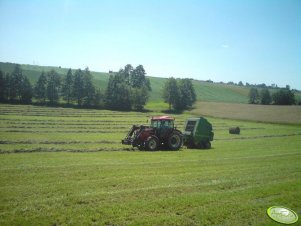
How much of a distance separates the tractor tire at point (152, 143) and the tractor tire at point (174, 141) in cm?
98

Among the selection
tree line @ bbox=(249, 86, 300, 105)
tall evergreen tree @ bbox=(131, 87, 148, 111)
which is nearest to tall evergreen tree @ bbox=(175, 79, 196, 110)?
tall evergreen tree @ bbox=(131, 87, 148, 111)

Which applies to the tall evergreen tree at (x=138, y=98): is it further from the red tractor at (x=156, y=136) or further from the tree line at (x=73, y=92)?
the red tractor at (x=156, y=136)

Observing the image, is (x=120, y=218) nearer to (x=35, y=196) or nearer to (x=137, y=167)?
(x=35, y=196)

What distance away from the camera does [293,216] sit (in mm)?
8492

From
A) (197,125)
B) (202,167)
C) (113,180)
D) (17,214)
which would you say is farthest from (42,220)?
(197,125)

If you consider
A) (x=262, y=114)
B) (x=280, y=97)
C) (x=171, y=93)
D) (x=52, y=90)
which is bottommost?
(x=262, y=114)

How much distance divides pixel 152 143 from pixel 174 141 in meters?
1.87

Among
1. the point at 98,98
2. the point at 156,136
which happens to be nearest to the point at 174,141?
the point at 156,136

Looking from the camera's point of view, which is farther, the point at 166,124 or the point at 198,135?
the point at 198,135

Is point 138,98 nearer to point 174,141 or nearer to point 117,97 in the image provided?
point 117,97

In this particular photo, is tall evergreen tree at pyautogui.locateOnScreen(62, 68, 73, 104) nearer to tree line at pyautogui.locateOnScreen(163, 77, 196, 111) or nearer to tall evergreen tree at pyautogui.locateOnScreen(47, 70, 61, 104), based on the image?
tall evergreen tree at pyautogui.locateOnScreen(47, 70, 61, 104)

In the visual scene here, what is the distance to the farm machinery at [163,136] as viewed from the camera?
21094 millimetres

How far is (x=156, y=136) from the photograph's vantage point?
21594 millimetres

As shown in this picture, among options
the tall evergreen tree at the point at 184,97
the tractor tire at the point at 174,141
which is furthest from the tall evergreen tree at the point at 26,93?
the tractor tire at the point at 174,141
